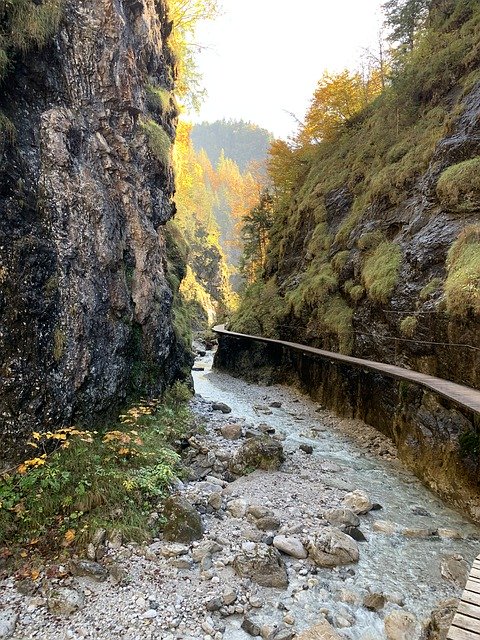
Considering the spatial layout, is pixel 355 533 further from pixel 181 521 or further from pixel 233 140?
pixel 233 140

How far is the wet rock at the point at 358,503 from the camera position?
6.80 m

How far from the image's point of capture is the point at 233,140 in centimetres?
10725

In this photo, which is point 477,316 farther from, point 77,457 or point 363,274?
point 77,457

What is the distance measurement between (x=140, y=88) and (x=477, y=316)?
37.4ft

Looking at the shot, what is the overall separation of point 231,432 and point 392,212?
30.4 feet

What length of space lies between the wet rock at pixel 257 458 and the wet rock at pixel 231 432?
1568 mm

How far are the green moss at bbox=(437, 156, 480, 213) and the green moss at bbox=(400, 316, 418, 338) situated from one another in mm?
3021

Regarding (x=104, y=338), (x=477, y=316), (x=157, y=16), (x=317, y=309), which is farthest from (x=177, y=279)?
(x=477, y=316)

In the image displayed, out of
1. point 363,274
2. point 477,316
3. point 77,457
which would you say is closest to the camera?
point 77,457

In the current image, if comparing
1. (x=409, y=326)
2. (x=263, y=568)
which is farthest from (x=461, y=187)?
(x=263, y=568)

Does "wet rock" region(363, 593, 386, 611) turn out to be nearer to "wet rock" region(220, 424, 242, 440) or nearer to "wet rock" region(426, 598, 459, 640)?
"wet rock" region(426, 598, 459, 640)

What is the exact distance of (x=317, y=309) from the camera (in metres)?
16.1

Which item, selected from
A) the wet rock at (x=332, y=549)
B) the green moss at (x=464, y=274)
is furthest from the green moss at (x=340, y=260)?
the wet rock at (x=332, y=549)

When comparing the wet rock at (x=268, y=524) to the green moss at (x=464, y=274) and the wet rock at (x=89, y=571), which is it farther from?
the green moss at (x=464, y=274)
